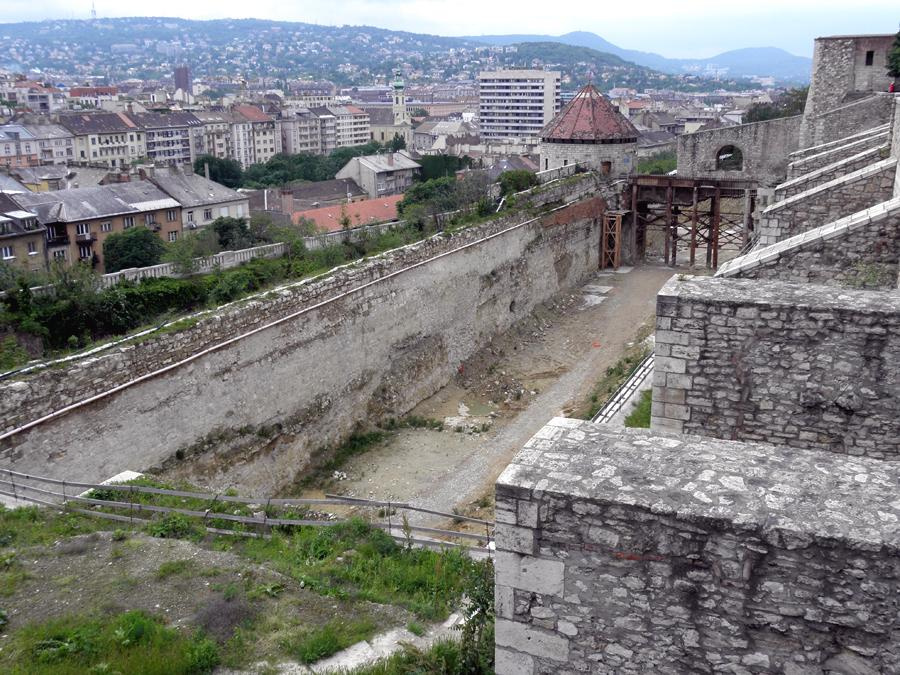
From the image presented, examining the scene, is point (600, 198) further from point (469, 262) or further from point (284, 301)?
point (284, 301)

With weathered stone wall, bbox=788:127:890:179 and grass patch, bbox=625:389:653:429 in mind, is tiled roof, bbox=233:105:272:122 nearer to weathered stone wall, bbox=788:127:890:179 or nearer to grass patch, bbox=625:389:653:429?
weathered stone wall, bbox=788:127:890:179

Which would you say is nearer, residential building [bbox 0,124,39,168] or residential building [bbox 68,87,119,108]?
residential building [bbox 0,124,39,168]

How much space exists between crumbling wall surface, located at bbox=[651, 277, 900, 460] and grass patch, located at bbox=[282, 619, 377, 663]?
3352 mm

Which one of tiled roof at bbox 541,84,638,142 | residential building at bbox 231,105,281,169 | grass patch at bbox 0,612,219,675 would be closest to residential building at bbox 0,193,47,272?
tiled roof at bbox 541,84,638,142

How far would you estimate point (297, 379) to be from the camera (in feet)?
53.6

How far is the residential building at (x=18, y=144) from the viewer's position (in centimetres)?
7975

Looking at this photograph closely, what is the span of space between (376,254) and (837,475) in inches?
605

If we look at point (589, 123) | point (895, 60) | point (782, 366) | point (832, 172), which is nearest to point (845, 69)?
point (895, 60)

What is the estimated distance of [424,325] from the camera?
2047cm

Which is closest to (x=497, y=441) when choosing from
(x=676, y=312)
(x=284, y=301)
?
(x=284, y=301)

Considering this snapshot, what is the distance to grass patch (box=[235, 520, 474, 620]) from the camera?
7098 mm

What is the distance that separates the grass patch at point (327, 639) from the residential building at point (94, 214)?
98.0 ft

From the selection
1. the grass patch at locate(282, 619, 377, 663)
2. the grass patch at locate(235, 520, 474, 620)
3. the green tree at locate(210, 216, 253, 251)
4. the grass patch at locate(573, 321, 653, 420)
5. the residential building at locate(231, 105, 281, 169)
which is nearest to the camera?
the grass patch at locate(282, 619, 377, 663)

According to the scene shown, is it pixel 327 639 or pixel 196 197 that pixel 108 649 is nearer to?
pixel 327 639
